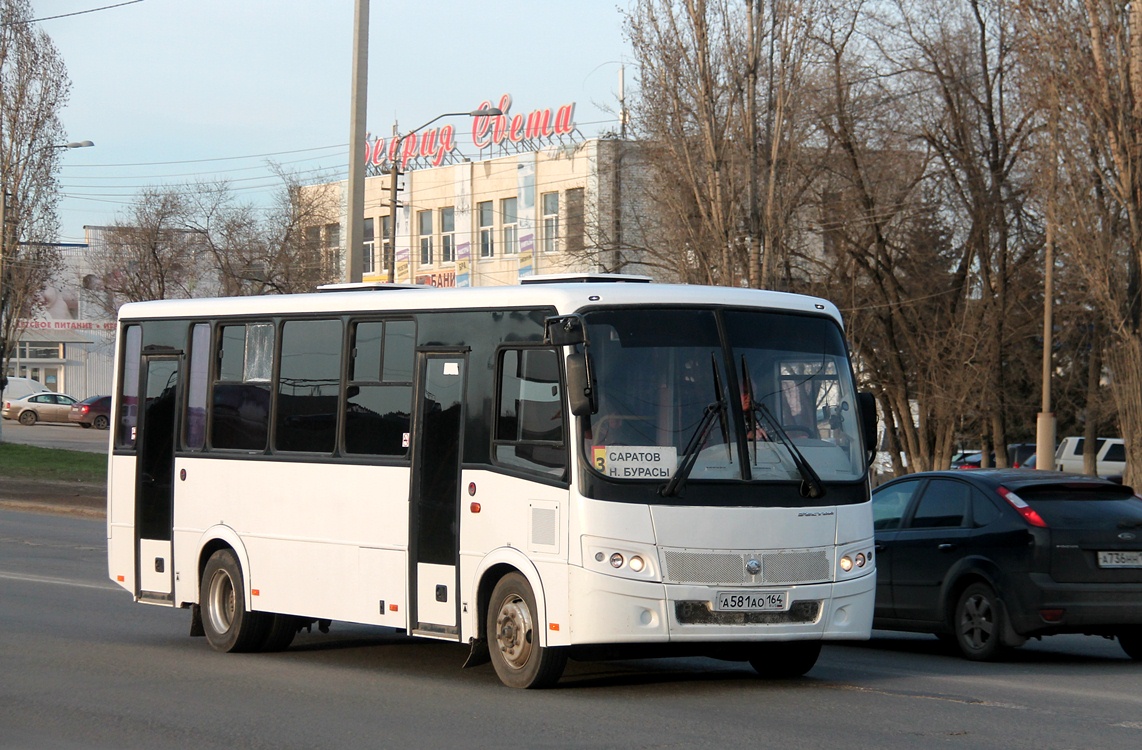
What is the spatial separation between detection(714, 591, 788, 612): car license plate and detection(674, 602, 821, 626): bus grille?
0.03m

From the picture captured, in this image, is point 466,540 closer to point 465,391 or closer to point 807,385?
point 465,391

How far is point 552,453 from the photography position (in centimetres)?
964

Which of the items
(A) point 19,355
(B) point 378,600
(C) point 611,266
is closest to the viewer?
(B) point 378,600

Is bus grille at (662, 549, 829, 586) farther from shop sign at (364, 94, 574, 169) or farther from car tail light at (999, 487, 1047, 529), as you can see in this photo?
shop sign at (364, 94, 574, 169)

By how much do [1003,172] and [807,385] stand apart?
30.4 meters

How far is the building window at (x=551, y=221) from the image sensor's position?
5312cm

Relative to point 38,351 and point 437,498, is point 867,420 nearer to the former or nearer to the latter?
point 437,498

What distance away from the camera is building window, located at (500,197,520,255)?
55.3 m

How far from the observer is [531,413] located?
32.4ft

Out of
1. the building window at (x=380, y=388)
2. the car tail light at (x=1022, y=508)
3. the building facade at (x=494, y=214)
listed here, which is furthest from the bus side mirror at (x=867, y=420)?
the building facade at (x=494, y=214)

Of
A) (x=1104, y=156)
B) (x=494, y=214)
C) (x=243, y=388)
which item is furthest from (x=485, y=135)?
(x=243, y=388)

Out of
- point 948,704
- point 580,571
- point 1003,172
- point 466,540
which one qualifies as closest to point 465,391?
point 466,540

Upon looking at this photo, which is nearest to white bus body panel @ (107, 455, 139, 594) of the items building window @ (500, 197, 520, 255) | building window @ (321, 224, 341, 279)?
building window @ (321, 224, 341, 279)

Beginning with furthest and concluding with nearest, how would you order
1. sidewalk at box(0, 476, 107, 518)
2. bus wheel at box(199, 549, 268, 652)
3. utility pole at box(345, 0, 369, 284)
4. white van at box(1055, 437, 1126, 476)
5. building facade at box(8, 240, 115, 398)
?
building facade at box(8, 240, 115, 398), white van at box(1055, 437, 1126, 476), sidewalk at box(0, 476, 107, 518), utility pole at box(345, 0, 369, 284), bus wheel at box(199, 549, 268, 652)
